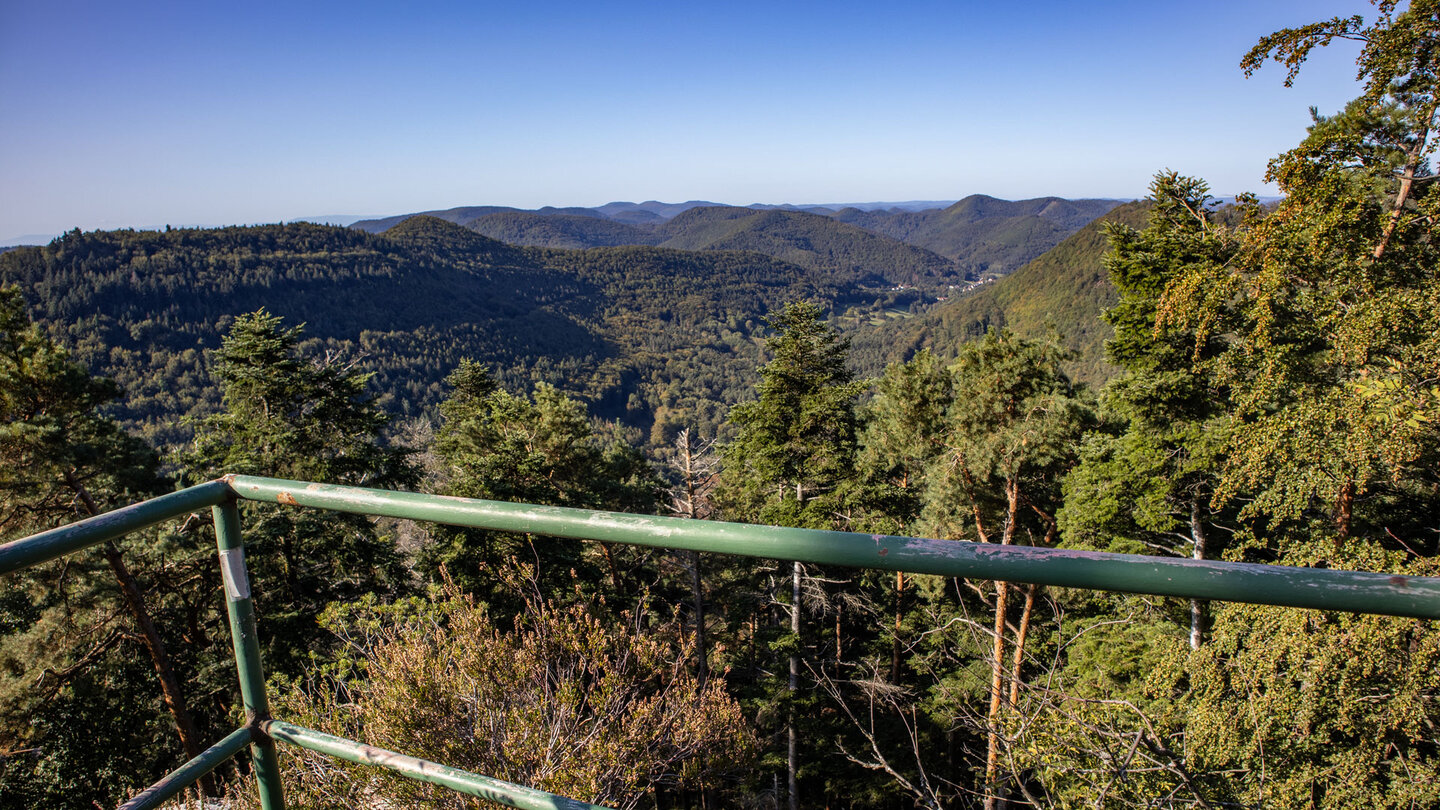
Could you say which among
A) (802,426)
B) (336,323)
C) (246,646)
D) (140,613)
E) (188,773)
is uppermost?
(246,646)

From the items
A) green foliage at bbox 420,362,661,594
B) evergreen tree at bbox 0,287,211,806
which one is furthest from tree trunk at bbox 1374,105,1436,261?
evergreen tree at bbox 0,287,211,806

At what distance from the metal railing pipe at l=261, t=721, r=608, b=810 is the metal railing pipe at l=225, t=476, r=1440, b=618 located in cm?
45

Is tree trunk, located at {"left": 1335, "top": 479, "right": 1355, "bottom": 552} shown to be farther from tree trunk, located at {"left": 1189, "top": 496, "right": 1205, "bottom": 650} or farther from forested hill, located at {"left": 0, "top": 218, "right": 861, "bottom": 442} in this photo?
forested hill, located at {"left": 0, "top": 218, "right": 861, "bottom": 442}

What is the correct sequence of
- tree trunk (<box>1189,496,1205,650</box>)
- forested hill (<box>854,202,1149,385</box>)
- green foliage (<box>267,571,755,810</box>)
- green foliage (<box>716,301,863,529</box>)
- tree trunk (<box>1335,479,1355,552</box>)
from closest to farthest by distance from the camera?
green foliage (<box>267,571,755,810</box>) < tree trunk (<box>1335,479,1355,552</box>) < tree trunk (<box>1189,496,1205,650</box>) < green foliage (<box>716,301,863,529</box>) < forested hill (<box>854,202,1149,385</box>)

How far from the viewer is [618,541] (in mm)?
1004

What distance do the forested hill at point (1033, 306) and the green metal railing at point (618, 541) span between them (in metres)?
127

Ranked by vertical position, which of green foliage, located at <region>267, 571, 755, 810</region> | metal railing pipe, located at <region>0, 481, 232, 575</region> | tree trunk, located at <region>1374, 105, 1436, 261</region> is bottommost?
green foliage, located at <region>267, 571, 755, 810</region>

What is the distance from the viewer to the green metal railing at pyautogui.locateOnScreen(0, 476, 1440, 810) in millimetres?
789

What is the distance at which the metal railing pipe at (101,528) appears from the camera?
1021 mm

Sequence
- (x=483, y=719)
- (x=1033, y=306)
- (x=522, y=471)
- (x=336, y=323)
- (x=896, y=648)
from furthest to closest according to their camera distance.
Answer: (x=336, y=323) < (x=1033, y=306) < (x=896, y=648) < (x=522, y=471) < (x=483, y=719)

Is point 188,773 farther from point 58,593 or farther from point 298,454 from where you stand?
point 298,454

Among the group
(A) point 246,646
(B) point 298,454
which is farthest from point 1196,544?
(B) point 298,454

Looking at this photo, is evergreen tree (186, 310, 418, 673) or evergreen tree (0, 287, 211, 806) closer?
evergreen tree (0, 287, 211, 806)

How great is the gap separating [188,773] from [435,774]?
486 mm
